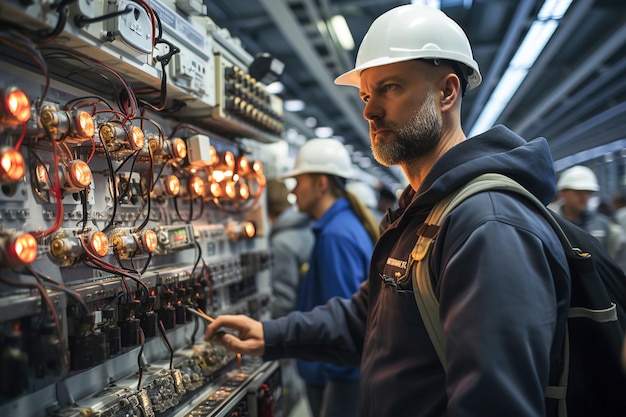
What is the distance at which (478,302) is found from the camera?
3.11 feet

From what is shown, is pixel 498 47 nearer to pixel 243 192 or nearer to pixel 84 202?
pixel 243 192

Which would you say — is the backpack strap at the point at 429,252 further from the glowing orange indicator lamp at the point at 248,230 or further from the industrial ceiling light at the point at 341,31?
the industrial ceiling light at the point at 341,31

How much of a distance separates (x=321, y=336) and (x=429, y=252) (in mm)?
769

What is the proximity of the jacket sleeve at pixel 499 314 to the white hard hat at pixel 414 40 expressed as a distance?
581 mm

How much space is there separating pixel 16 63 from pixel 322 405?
219 cm

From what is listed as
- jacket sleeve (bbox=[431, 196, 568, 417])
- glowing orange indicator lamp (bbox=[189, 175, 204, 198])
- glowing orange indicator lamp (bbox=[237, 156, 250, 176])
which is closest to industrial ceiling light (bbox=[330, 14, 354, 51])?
glowing orange indicator lamp (bbox=[237, 156, 250, 176])

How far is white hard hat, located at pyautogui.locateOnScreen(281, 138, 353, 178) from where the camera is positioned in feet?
9.18

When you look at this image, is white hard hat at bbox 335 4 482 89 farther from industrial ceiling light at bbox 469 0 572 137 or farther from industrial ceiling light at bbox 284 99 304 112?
industrial ceiling light at bbox 284 99 304 112

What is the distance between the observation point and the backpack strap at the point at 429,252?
109 centimetres

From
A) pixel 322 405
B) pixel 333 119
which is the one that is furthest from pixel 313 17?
pixel 333 119

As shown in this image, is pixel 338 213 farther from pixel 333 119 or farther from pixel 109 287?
pixel 333 119

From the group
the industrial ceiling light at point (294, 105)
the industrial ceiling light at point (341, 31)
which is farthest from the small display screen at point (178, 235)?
the industrial ceiling light at point (294, 105)

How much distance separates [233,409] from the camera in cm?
167

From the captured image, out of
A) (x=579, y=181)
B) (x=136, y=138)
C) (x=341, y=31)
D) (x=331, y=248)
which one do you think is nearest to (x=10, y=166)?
(x=136, y=138)
